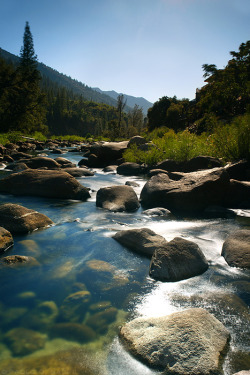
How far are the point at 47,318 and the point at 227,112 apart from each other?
18.4m

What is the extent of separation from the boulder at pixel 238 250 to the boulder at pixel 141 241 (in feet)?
3.11

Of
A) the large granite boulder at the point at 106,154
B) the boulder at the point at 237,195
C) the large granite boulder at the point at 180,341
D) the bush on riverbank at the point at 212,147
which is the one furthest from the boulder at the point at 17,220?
the large granite boulder at the point at 106,154

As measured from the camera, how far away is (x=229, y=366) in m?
2.14

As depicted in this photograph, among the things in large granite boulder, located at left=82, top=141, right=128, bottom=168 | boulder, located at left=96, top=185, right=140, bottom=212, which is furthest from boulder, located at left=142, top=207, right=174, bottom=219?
large granite boulder, located at left=82, top=141, right=128, bottom=168

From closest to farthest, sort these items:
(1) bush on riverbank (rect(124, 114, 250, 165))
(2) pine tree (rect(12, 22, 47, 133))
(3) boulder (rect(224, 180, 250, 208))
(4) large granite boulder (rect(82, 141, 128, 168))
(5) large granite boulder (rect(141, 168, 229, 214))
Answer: (5) large granite boulder (rect(141, 168, 229, 214))
(3) boulder (rect(224, 180, 250, 208))
(1) bush on riverbank (rect(124, 114, 250, 165))
(4) large granite boulder (rect(82, 141, 128, 168))
(2) pine tree (rect(12, 22, 47, 133))

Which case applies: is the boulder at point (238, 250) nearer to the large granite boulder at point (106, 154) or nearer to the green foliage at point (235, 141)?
the green foliage at point (235, 141)

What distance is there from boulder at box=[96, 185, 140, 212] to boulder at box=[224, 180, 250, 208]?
2.42 meters

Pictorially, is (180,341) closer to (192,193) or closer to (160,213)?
(160,213)

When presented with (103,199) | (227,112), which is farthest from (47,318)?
(227,112)

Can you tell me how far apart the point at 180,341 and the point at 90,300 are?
3.71 ft

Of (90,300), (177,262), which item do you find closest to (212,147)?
(177,262)

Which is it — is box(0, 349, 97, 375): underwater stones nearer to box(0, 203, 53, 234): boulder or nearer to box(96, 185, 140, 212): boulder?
box(0, 203, 53, 234): boulder

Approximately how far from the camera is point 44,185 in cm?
800

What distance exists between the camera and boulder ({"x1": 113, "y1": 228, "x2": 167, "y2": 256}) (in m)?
4.19
